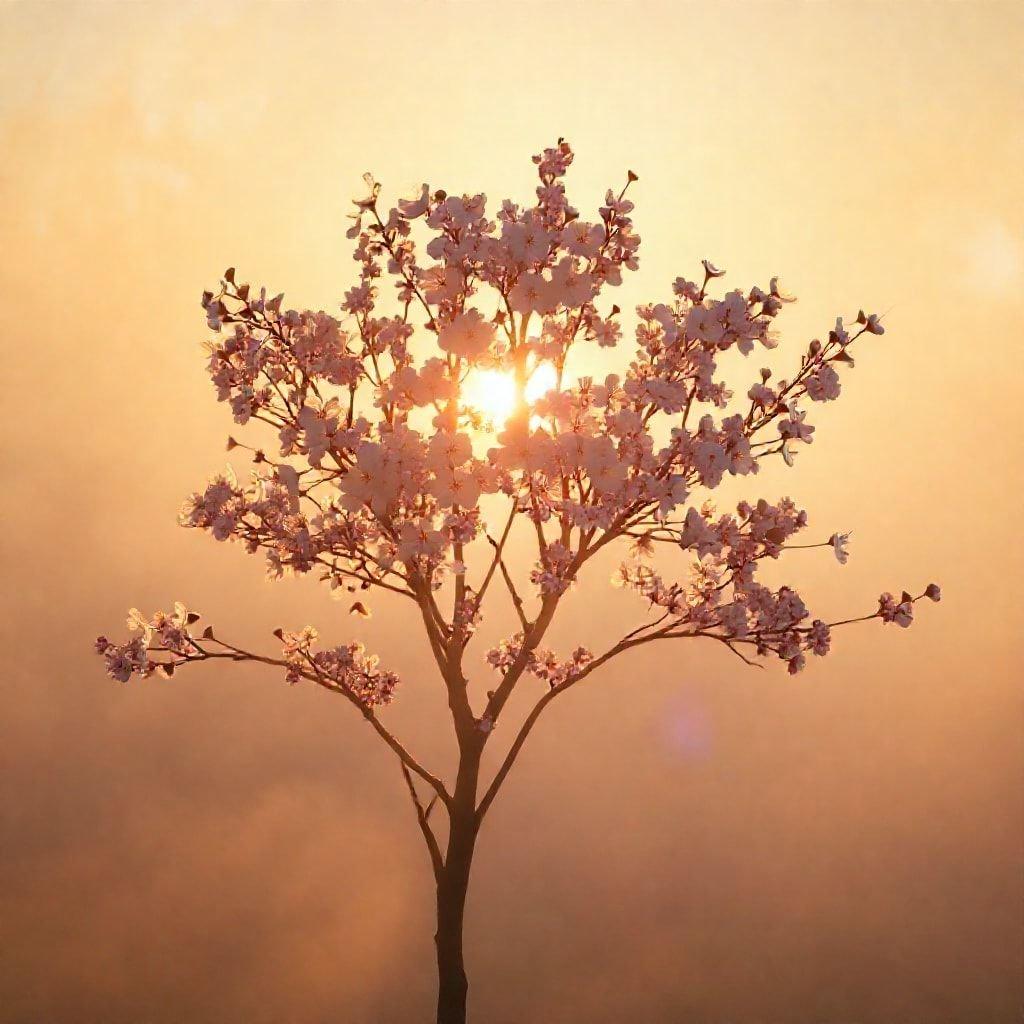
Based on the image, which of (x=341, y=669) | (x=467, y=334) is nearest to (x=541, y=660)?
(x=341, y=669)

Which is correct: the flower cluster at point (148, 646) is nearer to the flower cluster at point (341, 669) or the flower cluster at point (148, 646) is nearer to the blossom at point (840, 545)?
the flower cluster at point (341, 669)

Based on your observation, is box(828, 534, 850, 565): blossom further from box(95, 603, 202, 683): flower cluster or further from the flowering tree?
box(95, 603, 202, 683): flower cluster

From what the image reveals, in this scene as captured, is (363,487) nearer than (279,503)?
Yes

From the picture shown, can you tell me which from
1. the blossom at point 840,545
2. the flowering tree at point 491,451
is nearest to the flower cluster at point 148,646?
the flowering tree at point 491,451

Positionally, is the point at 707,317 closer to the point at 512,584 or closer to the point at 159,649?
the point at 512,584

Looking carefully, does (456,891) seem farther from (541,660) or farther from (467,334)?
(467,334)

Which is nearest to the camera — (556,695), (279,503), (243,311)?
(243,311)

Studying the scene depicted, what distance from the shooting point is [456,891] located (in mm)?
7660

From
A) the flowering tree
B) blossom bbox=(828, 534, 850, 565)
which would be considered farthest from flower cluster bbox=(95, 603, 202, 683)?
blossom bbox=(828, 534, 850, 565)

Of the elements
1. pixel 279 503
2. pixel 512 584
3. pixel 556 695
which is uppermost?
pixel 279 503

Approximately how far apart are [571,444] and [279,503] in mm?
2434

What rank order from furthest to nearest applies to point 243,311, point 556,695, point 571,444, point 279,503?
1. point 556,695
2. point 279,503
3. point 243,311
4. point 571,444

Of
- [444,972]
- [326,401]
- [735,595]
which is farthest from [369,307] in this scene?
[444,972]

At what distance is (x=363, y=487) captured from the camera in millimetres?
6586
